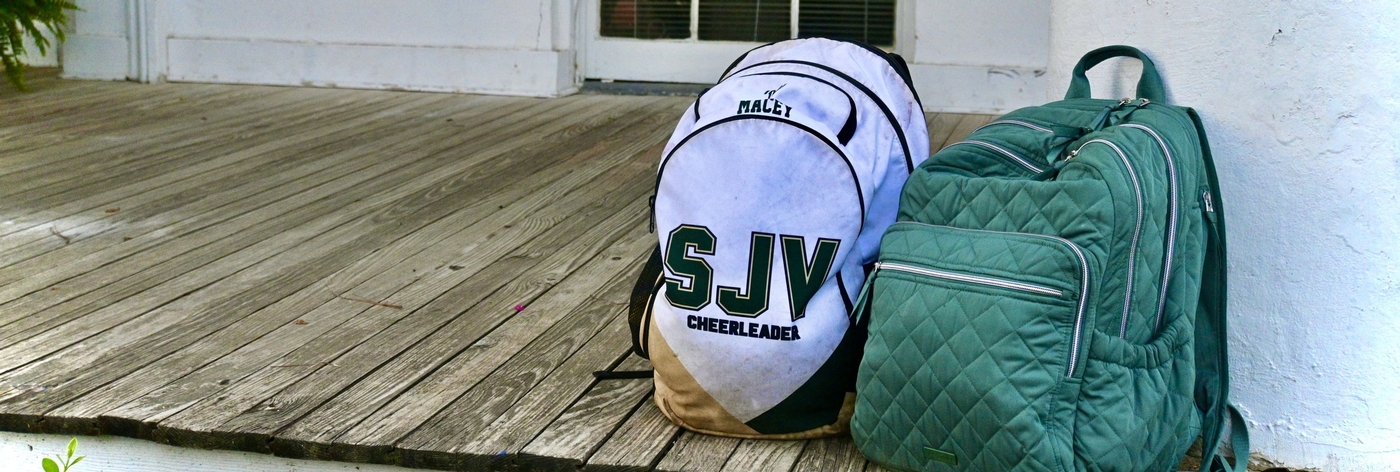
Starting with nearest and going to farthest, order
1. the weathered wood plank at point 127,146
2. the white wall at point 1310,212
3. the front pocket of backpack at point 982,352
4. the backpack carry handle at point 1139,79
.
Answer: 1. the front pocket of backpack at point 982,352
2. the white wall at point 1310,212
3. the backpack carry handle at point 1139,79
4. the weathered wood plank at point 127,146

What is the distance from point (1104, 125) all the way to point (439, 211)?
1707 mm

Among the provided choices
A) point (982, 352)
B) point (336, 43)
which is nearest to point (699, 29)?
point (336, 43)

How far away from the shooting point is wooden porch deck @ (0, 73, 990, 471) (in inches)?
61.6

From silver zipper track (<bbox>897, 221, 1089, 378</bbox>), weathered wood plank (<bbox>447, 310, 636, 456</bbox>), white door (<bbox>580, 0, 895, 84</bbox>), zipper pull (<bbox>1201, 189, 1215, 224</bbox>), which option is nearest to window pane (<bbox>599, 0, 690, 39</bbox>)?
white door (<bbox>580, 0, 895, 84</bbox>)

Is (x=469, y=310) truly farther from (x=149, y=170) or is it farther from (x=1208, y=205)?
(x=149, y=170)

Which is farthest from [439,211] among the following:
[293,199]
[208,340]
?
[208,340]

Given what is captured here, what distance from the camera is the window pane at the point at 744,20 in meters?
4.31

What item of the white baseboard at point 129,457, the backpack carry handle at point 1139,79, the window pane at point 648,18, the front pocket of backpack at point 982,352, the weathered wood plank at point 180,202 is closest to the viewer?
the front pocket of backpack at point 982,352

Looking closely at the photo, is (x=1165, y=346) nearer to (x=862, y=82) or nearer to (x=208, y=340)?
(x=862, y=82)

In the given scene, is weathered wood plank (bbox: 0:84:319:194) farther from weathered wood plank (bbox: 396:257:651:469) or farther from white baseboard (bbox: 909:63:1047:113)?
white baseboard (bbox: 909:63:1047:113)

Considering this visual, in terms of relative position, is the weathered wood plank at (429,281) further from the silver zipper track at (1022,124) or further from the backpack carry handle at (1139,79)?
the backpack carry handle at (1139,79)

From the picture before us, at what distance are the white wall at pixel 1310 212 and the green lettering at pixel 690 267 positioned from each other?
70cm

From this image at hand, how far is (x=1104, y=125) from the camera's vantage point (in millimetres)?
1534

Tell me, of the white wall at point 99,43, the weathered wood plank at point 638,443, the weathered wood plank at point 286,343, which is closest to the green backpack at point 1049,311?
the weathered wood plank at point 638,443
